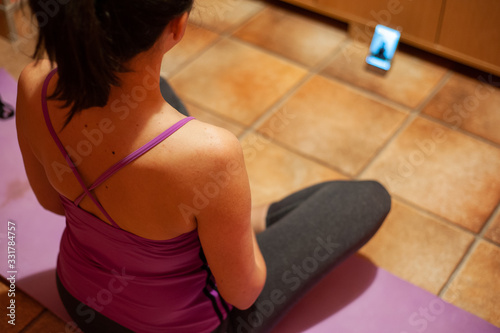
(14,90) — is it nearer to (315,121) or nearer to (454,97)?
(315,121)

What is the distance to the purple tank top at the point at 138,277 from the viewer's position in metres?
1.04

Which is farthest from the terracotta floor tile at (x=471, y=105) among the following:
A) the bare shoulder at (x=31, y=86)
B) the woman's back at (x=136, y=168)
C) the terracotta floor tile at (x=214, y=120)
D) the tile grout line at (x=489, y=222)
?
the bare shoulder at (x=31, y=86)

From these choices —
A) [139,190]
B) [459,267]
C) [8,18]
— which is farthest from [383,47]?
[139,190]

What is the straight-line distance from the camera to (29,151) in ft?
3.61

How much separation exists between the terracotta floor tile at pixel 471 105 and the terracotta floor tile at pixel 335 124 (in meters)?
0.15

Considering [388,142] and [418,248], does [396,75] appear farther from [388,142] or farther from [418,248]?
[418,248]

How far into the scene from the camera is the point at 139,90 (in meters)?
0.87

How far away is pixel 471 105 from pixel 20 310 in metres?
1.65

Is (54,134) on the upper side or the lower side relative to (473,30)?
upper

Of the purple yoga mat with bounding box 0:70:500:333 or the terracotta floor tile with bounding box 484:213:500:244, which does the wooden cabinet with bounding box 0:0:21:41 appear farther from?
the terracotta floor tile with bounding box 484:213:500:244

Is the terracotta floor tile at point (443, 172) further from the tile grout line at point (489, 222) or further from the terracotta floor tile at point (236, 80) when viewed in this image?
the terracotta floor tile at point (236, 80)

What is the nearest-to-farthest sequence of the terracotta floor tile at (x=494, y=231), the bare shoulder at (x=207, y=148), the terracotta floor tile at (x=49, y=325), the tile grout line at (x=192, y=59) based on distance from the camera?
the bare shoulder at (x=207, y=148) < the terracotta floor tile at (x=49, y=325) < the terracotta floor tile at (x=494, y=231) < the tile grout line at (x=192, y=59)

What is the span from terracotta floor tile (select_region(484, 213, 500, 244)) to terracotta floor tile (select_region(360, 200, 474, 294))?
0.18 ft

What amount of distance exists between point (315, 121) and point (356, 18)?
574mm
